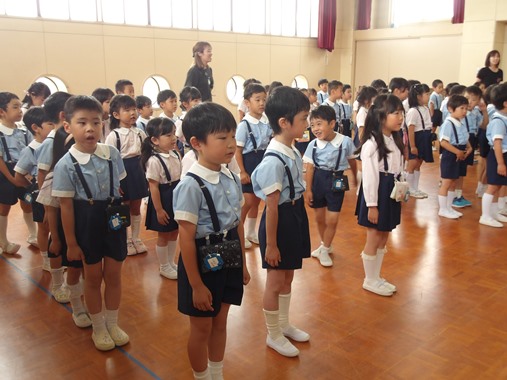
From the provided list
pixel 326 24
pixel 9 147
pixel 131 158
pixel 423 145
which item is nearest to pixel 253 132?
pixel 131 158

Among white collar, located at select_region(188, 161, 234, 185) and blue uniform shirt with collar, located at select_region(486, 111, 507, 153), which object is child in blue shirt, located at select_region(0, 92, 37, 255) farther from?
blue uniform shirt with collar, located at select_region(486, 111, 507, 153)

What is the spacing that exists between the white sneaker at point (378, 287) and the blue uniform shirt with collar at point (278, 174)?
118 centimetres

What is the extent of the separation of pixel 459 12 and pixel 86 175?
11.0m

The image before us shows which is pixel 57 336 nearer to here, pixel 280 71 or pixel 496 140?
pixel 496 140

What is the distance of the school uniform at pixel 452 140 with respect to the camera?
4.80 meters

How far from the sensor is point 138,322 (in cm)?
288

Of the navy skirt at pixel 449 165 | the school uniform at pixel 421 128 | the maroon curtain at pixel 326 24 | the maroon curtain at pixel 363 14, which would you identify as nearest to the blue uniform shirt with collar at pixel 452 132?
the navy skirt at pixel 449 165

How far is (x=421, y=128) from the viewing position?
5.49m

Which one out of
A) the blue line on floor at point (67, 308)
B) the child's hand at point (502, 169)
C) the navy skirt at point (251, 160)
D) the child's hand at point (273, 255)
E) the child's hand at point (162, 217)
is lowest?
the blue line on floor at point (67, 308)

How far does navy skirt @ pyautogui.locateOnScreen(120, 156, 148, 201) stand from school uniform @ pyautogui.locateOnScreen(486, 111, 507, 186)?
3.34 meters

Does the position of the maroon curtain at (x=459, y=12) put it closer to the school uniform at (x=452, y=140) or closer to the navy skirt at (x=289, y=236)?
the school uniform at (x=452, y=140)

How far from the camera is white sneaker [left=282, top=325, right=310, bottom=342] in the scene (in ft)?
8.64

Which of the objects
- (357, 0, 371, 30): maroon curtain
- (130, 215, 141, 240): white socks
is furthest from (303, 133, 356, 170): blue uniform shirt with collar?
(357, 0, 371, 30): maroon curtain

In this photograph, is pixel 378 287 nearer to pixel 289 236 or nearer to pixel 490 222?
pixel 289 236
